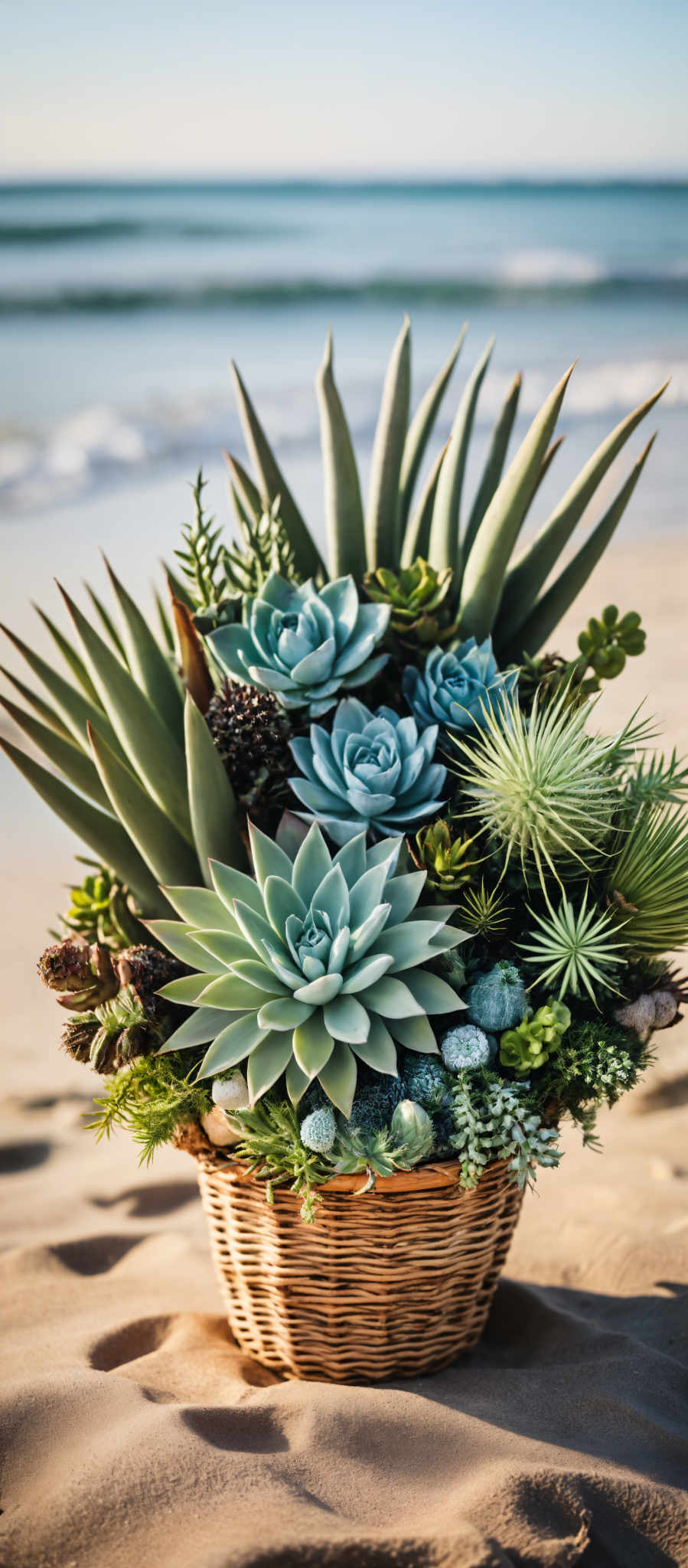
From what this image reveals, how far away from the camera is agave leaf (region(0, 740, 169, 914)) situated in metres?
1.23

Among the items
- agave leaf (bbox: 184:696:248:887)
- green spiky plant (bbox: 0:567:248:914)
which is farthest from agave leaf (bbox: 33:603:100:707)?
agave leaf (bbox: 184:696:248:887)

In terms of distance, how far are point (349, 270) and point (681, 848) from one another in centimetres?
980

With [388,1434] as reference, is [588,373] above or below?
above

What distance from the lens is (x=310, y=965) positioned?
105cm

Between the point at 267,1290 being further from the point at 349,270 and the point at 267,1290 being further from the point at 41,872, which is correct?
the point at 349,270

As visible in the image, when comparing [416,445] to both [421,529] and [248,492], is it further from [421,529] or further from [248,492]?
[248,492]

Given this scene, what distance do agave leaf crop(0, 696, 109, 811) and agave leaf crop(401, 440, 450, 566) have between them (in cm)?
52

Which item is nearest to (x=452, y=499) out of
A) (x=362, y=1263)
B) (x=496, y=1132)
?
(x=496, y=1132)

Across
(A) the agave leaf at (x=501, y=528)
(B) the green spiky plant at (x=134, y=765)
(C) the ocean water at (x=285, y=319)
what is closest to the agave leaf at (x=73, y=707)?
(B) the green spiky plant at (x=134, y=765)

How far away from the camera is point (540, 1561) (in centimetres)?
89

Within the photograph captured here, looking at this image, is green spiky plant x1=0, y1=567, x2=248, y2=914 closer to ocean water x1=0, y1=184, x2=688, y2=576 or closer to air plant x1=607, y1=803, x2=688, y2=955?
air plant x1=607, y1=803, x2=688, y2=955

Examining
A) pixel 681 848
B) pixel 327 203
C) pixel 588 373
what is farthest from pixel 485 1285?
pixel 327 203

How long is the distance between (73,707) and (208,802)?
275mm

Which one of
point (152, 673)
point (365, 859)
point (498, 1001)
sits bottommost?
point (498, 1001)
